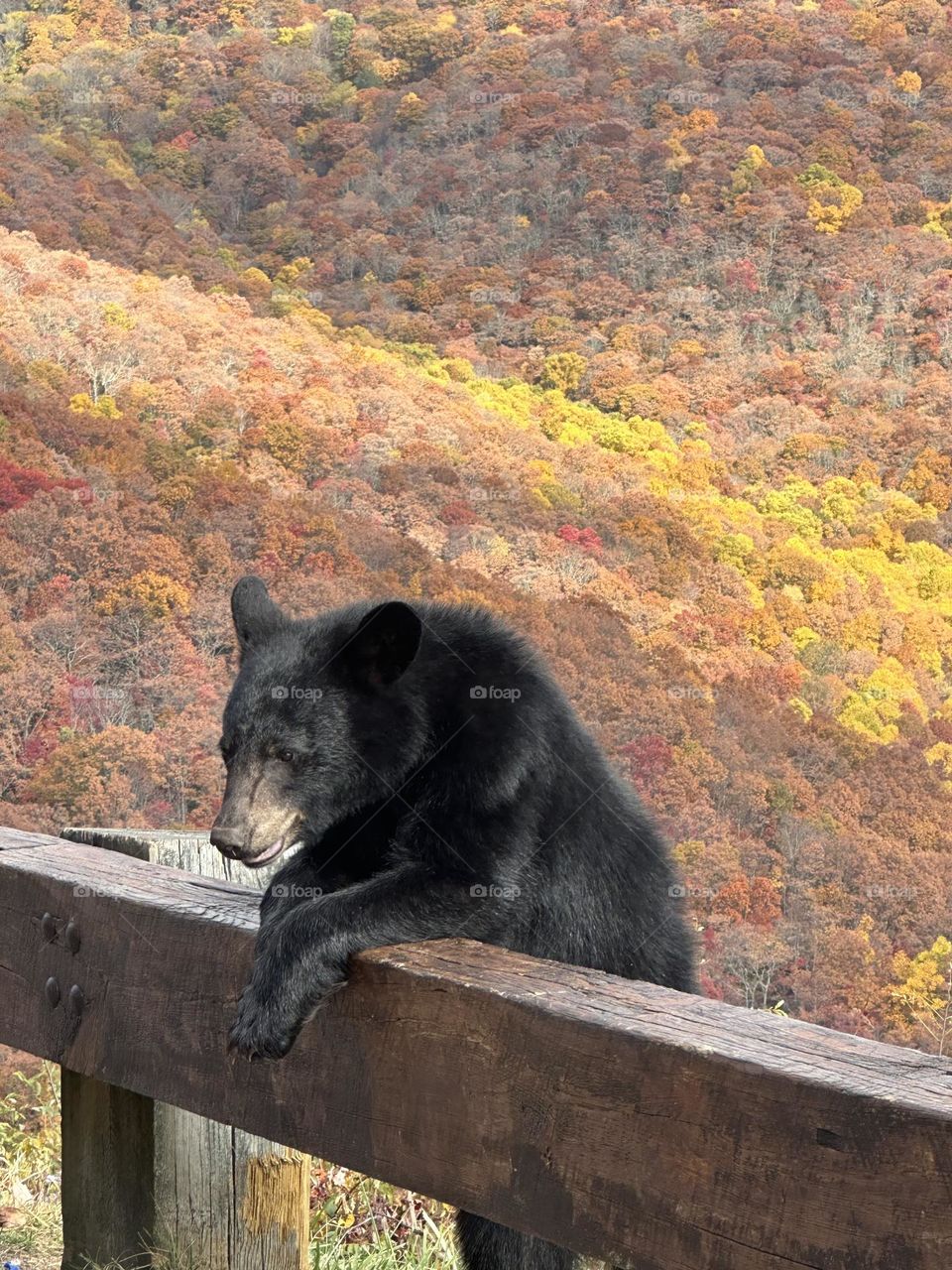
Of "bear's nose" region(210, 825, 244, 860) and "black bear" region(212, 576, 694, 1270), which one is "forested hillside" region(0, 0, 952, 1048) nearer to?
"black bear" region(212, 576, 694, 1270)

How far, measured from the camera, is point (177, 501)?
16312 millimetres

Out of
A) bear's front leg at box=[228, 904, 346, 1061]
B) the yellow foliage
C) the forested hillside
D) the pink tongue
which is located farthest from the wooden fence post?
the yellow foliage

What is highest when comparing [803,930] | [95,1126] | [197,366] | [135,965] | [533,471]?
[135,965]

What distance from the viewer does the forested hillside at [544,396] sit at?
1560 centimetres

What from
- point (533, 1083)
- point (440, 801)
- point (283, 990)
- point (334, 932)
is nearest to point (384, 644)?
point (440, 801)

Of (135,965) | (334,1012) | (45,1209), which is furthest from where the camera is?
(45,1209)

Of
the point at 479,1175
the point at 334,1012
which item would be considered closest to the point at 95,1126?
the point at 334,1012

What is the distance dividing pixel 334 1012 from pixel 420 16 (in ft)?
72.1

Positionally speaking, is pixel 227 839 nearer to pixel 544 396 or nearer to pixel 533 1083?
pixel 533 1083

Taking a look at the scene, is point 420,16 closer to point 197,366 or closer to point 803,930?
point 197,366

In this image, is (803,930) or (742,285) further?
(742,285)

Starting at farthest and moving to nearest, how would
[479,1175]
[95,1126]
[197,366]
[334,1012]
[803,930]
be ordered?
A: [197,366] → [803,930] → [95,1126] → [334,1012] → [479,1175]

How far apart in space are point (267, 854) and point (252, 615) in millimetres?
459

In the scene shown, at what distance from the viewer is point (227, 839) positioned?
7.91ft
